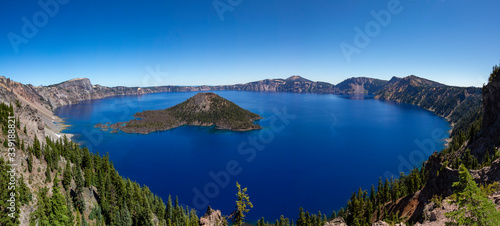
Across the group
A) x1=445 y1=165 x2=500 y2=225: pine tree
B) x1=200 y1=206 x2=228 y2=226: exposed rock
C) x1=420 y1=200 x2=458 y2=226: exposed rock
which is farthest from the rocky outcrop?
x1=200 y1=206 x2=228 y2=226: exposed rock

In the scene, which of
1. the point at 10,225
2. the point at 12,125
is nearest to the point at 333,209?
the point at 10,225

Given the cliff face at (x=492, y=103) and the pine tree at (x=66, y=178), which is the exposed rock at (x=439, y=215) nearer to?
the cliff face at (x=492, y=103)

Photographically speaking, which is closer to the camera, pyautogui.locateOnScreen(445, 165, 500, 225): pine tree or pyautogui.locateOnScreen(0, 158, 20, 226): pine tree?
pyautogui.locateOnScreen(445, 165, 500, 225): pine tree

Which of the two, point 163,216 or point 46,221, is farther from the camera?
point 163,216

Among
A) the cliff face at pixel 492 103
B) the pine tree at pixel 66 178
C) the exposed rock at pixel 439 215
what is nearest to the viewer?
the exposed rock at pixel 439 215

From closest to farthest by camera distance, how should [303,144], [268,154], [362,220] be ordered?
[362,220]
[268,154]
[303,144]

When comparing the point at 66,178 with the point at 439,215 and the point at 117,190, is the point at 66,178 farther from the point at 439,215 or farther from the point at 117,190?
the point at 439,215

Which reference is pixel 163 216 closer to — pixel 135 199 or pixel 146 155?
pixel 135 199

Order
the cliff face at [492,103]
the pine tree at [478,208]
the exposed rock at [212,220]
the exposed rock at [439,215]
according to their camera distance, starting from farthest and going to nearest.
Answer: the cliff face at [492,103], the exposed rock at [212,220], the exposed rock at [439,215], the pine tree at [478,208]

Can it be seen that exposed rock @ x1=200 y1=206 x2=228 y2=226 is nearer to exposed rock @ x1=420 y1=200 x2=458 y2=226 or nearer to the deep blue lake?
exposed rock @ x1=420 y1=200 x2=458 y2=226

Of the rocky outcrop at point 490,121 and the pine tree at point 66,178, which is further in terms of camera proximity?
the pine tree at point 66,178

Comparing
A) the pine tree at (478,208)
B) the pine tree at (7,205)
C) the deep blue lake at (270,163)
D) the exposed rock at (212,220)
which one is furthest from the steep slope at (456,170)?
the pine tree at (7,205)
